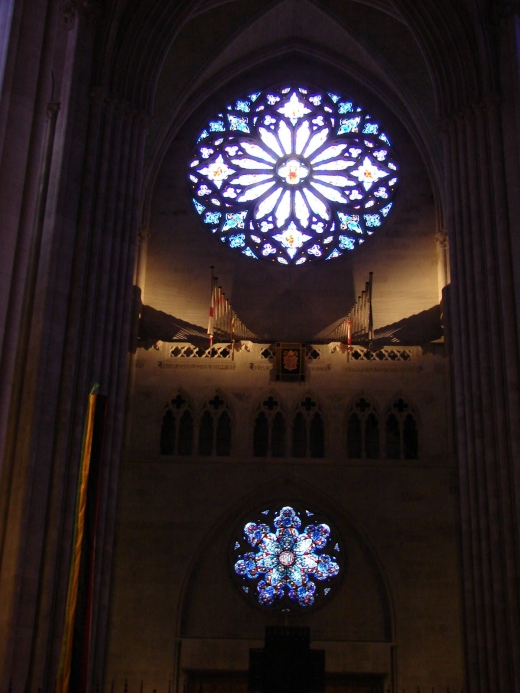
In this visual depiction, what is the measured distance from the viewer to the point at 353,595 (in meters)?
15.5

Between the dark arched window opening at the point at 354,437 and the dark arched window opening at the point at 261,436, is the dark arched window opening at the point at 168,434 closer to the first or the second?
the dark arched window opening at the point at 261,436

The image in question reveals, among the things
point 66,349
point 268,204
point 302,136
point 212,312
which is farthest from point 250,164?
→ point 66,349

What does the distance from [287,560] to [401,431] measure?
3120 mm

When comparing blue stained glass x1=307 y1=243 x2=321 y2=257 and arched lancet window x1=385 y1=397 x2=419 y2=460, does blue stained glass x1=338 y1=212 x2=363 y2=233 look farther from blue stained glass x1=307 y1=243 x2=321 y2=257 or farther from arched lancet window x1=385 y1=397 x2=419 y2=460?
arched lancet window x1=385 y1=397 x2=419 y2=460

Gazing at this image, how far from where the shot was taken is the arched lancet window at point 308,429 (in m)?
16.6

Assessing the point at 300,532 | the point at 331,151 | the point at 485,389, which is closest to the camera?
the point at 485,389

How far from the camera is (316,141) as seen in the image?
20.1 metres

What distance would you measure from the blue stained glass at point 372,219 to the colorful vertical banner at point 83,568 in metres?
14.9

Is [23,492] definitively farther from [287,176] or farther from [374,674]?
[287,176]

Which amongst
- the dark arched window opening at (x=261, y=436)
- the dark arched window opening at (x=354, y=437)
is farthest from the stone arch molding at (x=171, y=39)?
the dark arched window opening at (x=261, y=436)

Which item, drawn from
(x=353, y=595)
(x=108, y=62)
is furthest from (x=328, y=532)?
(x=108, y=62)

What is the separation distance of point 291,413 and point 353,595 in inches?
135

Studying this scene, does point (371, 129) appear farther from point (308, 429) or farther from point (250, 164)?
point (308, 429)

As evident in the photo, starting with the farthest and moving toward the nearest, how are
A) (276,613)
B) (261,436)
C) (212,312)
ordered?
1. (212,312)
2. (261,436)
3. (276,613)
